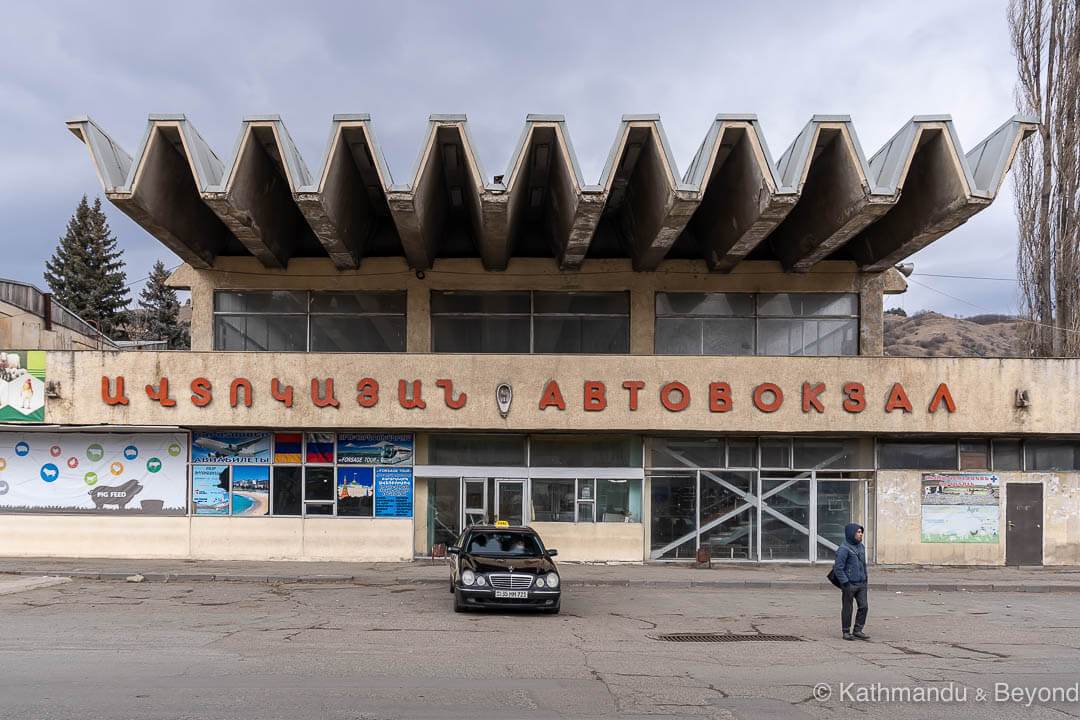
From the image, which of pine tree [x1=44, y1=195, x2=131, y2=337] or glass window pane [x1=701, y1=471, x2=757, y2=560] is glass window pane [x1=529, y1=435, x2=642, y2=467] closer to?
glass window pane [x1=701, y1=471, x2=757, y2=560]

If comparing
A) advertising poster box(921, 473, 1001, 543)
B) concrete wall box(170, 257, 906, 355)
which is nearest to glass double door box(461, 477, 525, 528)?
concrete wall box(170, 257, 906, 355)

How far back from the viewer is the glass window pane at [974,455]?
21.3 metres

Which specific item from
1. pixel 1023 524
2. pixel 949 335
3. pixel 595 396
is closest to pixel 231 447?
pixel 595 396

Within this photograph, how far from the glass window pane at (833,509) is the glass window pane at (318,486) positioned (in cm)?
1266

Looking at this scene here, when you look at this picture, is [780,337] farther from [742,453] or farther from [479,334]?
[479,334]

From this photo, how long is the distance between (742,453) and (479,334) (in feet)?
25.1

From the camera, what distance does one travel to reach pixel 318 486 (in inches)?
837

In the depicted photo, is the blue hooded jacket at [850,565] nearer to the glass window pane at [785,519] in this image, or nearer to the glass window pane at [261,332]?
the glass window pane at [785,519]

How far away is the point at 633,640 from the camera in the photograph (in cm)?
1130

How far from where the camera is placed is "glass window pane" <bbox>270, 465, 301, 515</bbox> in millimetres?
21172

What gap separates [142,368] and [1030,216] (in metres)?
29.3

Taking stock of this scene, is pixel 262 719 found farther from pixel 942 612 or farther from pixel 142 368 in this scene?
pixel 142 368

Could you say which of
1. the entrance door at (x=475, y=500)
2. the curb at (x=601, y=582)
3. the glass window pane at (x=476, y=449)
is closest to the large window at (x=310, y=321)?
the glass window pane at (x=476, y=449)

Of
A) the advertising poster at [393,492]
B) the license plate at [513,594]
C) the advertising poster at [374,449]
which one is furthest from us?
the advertising poster at [374,449]
